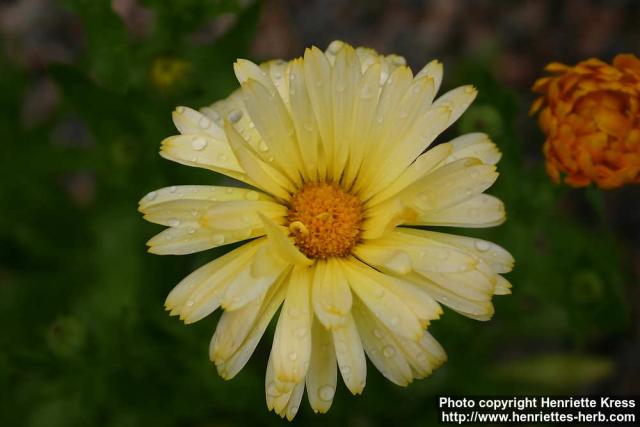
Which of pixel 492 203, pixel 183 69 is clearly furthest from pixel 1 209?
pixel 492 203

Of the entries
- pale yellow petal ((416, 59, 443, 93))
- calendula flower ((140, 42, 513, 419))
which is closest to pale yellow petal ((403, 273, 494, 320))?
calendula flower ((140, 42, 513, 419))

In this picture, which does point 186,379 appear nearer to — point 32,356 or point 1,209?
point 32,356

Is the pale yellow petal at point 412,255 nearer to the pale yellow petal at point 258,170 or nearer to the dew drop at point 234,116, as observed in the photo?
the pale yellow petal at point 258,170

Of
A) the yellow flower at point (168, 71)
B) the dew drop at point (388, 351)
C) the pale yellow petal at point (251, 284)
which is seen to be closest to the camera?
the pale yellow petal at point (251, 284)

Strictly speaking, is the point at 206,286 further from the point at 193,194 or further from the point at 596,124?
the point at 596,124

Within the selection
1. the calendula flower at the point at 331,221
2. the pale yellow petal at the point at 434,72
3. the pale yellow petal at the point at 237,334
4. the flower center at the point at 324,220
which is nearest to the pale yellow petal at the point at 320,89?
the calendula flower at the point at 331,221

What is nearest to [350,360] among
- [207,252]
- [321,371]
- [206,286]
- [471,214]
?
[321,371]

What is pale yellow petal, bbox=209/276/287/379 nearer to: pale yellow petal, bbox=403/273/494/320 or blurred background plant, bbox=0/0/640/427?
pale yellow petal, bbox=403/273/494/320
